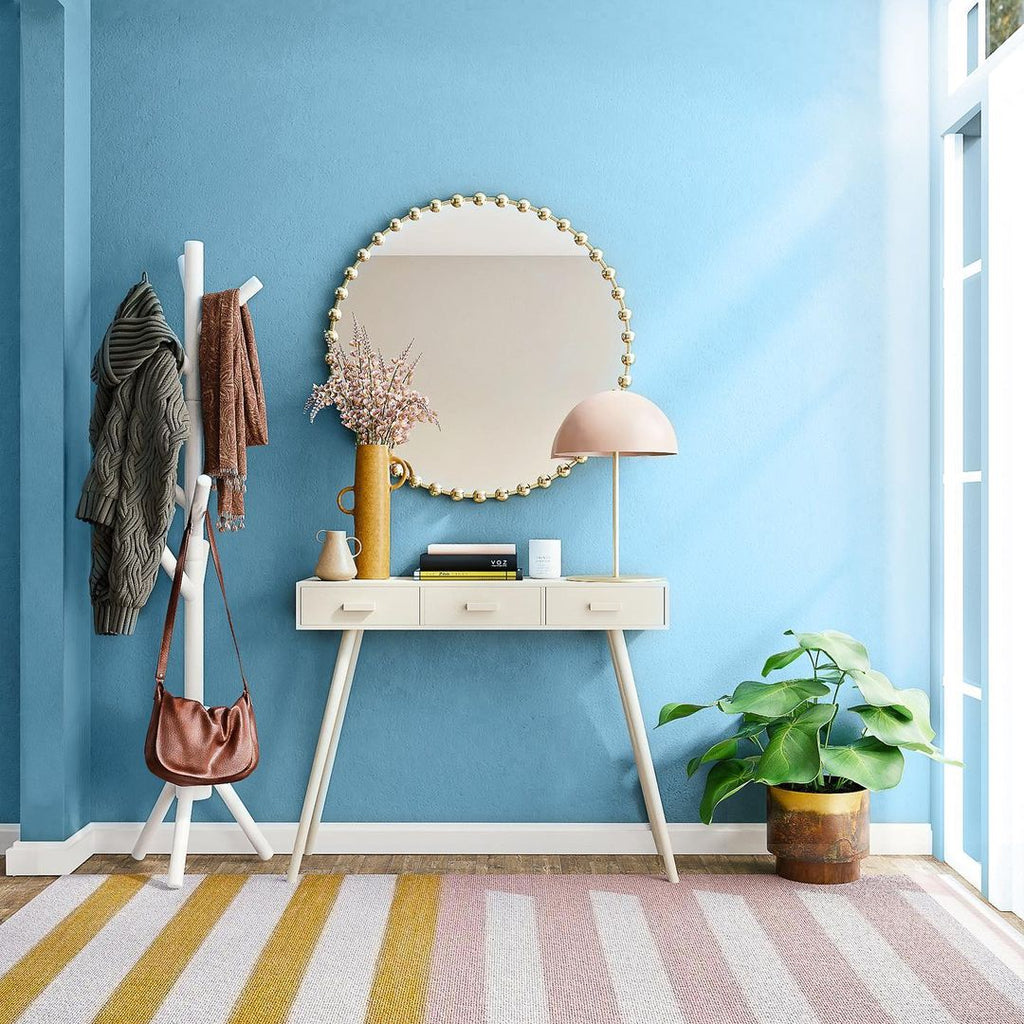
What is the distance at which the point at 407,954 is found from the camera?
224 centimetres

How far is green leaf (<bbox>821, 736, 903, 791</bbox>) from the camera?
2613mm

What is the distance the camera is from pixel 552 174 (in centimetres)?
305

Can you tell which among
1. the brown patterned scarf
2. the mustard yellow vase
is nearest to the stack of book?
the mustard yellow vase

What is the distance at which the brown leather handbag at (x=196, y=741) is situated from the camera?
2.65m

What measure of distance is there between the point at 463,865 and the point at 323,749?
Result: 553 mm

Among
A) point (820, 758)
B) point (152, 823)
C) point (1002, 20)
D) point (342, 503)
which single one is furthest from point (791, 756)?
point (1002, 20)

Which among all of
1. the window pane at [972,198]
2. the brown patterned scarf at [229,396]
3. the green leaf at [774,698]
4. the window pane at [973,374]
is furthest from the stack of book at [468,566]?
the window pane at [972,198]

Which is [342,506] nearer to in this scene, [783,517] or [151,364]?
[151,364]

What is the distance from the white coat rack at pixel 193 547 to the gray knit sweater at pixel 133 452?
0.31 ft

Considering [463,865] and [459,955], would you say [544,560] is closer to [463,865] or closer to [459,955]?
[463,865]

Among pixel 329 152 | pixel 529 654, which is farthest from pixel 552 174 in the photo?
pixel 529 654

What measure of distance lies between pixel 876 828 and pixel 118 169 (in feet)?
9.96

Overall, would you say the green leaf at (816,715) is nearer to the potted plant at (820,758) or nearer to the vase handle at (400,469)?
the potted plant at (820,758)

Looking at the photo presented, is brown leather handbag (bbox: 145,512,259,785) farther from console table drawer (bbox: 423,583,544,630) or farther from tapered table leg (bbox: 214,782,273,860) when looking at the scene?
console table drawer (bbox: 423,583,544,630)
